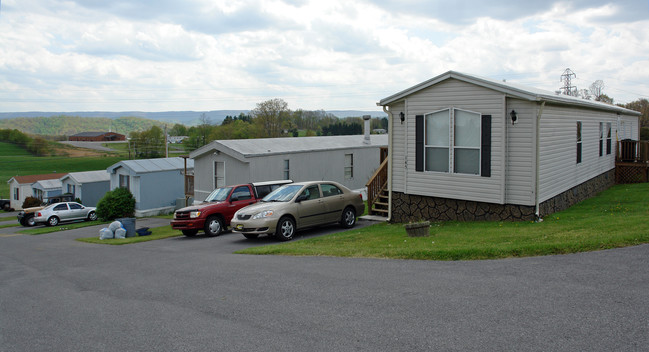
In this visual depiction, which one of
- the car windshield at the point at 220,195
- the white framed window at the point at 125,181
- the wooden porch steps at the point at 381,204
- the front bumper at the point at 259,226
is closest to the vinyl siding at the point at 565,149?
the wooden porch steps at the point at 381,204

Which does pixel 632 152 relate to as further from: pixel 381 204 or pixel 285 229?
pixel 285 229

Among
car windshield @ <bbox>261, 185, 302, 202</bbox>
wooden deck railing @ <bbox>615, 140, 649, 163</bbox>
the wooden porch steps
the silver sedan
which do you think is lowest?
the silver sedan

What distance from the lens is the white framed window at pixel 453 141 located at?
Answer: 1359 centimetres

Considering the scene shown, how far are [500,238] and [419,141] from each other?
188 inches

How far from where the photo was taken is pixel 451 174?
46.2 ft

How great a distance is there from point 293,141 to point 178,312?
68.9 ft

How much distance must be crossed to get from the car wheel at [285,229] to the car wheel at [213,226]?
4.18 m

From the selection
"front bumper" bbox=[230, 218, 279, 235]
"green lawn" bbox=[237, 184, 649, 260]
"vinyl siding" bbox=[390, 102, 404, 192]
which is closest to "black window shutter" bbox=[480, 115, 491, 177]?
"green lawn" bbox=[237, 184, 649, 260]

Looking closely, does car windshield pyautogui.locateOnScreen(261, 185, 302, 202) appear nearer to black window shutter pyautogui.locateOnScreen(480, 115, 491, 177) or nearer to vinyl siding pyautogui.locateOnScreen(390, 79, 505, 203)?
vinyl siding pyautogui.locateOnScreen(390, 79, 505, 203)

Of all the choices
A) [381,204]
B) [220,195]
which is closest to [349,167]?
[220,195]

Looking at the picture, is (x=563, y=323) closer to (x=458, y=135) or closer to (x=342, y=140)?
(x=458, y=135)

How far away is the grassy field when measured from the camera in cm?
8488

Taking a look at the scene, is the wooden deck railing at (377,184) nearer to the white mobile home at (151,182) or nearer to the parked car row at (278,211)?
the parked car row at (278,211)

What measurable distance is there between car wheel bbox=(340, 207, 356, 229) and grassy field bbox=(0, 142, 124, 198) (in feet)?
250
